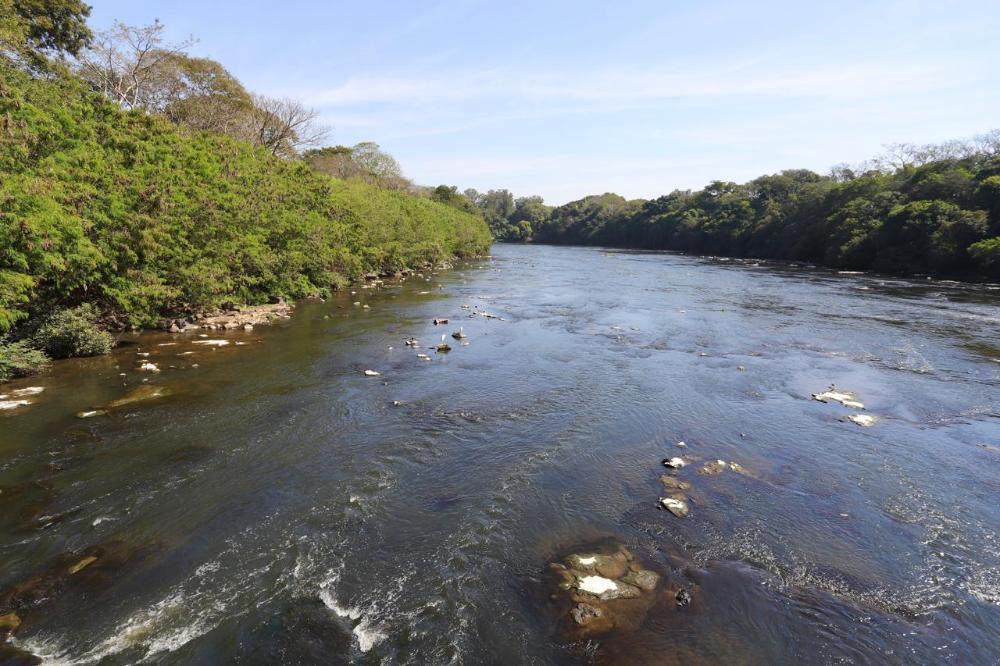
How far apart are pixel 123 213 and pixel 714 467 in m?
19.8

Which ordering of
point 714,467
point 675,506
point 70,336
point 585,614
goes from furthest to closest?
point 70,336, point 714,467, point 675,506, point 585,614

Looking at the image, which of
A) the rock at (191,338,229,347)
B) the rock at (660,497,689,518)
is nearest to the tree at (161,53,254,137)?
the rock at (191,338,229,347)

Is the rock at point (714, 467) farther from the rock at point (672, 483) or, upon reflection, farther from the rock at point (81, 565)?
the rock at point (81, 565)

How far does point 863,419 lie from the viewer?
13.8 metres

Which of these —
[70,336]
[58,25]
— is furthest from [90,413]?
[58,25]

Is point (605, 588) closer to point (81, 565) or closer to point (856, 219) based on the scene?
point (81, 565)

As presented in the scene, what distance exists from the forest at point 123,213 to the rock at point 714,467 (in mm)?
17372

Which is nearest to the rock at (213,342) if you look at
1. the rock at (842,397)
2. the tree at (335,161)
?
the rock at (842,397)

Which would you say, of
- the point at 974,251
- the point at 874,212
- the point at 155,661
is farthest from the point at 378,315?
the point at 874,212

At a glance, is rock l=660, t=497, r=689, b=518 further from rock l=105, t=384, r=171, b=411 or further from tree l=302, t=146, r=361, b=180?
tree l=302, t=146, r=361, b=180

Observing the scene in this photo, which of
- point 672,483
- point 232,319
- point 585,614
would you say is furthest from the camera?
point 232,319

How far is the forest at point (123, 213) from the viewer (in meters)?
14.8

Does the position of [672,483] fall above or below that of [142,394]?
below

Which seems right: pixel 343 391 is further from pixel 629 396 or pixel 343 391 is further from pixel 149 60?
pixel 149 60
